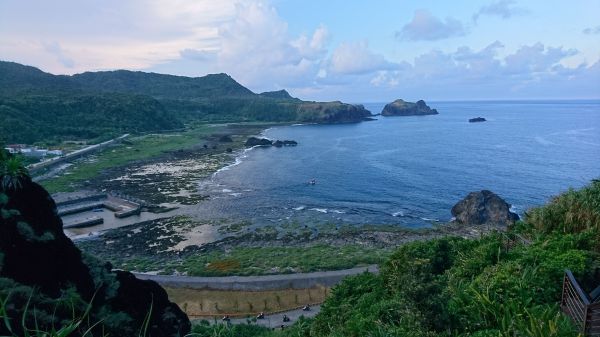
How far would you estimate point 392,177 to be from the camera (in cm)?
6762

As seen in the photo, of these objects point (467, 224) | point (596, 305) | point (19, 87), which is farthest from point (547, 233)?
point (19, 87)

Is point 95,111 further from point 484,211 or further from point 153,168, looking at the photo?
point 484,211

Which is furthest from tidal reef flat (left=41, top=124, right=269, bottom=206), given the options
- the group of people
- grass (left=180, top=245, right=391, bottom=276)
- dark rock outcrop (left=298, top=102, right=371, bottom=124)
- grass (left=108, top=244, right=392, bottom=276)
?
dark rock outcrop (left=298, top=102, right=371, bottom=124)

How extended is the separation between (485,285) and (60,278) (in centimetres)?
1478

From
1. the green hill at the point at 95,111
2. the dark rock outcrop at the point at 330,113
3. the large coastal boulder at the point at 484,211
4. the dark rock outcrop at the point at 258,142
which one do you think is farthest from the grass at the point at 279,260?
the dark rock outcrop at the point at 330,113

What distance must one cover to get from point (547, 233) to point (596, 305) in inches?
347

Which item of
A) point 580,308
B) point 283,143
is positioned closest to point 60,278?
point 580,308

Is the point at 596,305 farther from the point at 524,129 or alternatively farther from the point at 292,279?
the point at 524,129

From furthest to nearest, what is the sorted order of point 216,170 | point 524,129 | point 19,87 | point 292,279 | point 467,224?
point 19,87 → point 524,129 → point 216,170 → point 467,224 → point 292,279

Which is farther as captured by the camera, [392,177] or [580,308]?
[392,177]

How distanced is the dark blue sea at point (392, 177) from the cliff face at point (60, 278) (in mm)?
28652

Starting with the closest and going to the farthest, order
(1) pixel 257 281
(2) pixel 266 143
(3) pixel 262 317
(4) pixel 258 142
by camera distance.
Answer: (3) pixel 262 317, (1) pixel 257 281, (2) pixel 266 143, (4) pixel 258 142

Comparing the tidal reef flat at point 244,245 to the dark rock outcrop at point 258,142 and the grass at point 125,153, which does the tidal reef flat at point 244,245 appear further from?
the dark rock outcrop at point 258,142

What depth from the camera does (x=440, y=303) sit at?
9.02 metres
